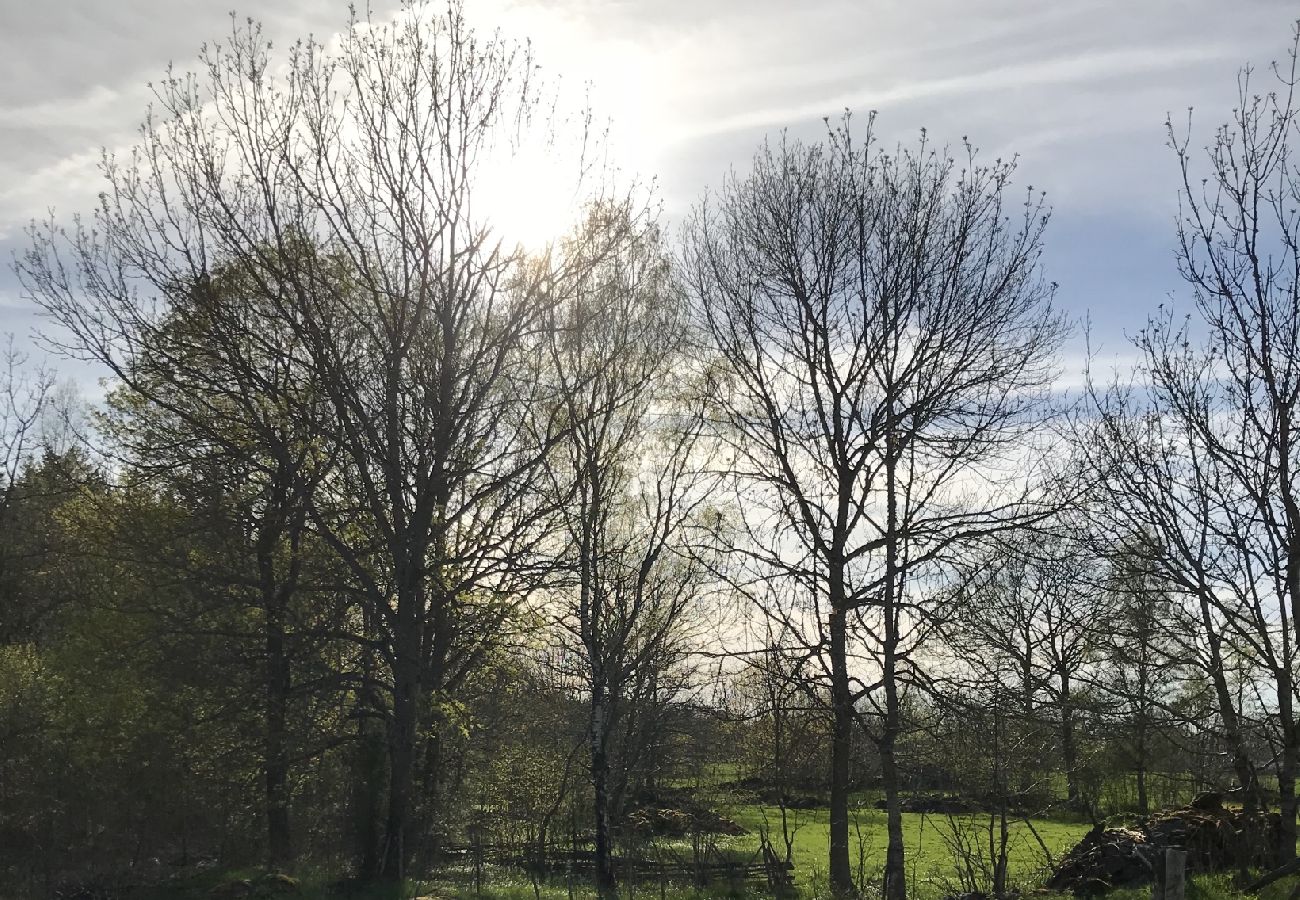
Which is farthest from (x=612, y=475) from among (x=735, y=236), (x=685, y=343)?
(x=735, y=236)

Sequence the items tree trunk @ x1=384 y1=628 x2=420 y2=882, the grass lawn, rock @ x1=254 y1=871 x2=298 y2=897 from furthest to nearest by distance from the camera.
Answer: the grass lawn < rock @ x1=254 y1=871 x2=298 y2=897 < tree trunk @ x1=384 y1=628 x2=420 y2=882

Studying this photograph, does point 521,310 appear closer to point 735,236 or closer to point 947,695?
point 735,236

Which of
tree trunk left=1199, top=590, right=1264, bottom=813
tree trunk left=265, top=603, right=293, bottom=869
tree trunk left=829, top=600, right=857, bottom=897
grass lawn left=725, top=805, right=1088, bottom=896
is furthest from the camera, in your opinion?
grass lawn left=725, top=805, right=1088, bottom=896

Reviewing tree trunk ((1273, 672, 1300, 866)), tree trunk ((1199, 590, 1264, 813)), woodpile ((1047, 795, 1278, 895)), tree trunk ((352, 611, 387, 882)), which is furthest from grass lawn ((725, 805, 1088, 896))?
tree trunk ((352, 611, 387, 882))

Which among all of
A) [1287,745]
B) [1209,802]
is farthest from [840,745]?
[1209,802]

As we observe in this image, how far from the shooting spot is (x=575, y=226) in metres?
14.6

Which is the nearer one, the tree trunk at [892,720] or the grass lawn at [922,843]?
the tree trunk at [892,720]

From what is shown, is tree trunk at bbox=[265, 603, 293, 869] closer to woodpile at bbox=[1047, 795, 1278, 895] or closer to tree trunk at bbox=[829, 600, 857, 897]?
tree trunk at bbox=[829, 600, 857, 897]

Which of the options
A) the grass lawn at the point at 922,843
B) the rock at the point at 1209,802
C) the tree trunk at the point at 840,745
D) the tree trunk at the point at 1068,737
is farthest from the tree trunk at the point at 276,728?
the rock at the point at 1209,802

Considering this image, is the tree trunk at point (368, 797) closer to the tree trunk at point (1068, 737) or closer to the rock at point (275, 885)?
the rock at point (275, 885)

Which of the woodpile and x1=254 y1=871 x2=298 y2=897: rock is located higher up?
the woodpile

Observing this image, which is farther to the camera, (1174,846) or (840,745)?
(1174,846)

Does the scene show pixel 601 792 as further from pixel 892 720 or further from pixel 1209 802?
pixel 1209 802

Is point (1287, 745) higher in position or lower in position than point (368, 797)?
higher
